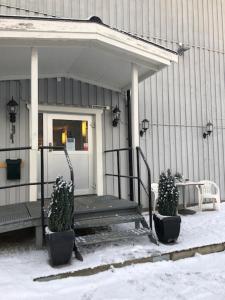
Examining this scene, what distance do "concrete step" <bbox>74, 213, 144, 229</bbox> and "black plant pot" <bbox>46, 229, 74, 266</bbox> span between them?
22.7 inches

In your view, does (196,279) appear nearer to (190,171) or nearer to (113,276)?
(113,276)

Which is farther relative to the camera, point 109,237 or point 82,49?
point 82,49

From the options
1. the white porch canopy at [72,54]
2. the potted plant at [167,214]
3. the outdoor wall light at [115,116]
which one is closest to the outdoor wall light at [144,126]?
the outdoor wall light at [115,116]

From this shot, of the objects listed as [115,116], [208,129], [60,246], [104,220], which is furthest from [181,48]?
[60,246]

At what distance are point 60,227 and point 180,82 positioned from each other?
511 cm

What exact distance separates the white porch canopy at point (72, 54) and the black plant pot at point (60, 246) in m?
1.46

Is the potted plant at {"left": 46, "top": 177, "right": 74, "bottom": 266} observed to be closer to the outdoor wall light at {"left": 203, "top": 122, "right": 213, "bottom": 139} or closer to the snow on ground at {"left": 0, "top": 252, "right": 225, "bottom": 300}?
the snow on ground at {"left": 0, "top": 252, "right": 225, "bottom": 300}

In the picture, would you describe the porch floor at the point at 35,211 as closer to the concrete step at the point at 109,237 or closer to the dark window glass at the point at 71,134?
the concrete step at the point at 109,237

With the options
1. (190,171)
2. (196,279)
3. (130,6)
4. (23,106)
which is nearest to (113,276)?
(196,279)

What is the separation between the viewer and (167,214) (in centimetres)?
435

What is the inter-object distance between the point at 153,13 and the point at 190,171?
150 inches

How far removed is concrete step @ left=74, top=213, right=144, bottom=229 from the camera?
423 cm

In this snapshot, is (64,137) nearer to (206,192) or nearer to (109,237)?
(109,237)

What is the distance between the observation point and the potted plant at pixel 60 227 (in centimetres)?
353
